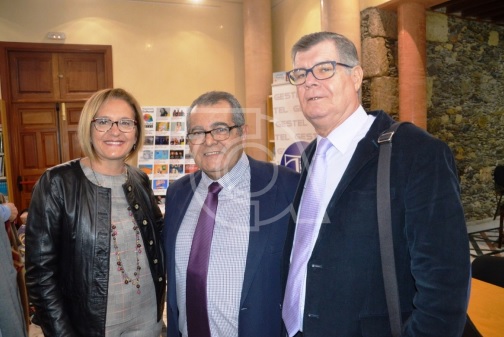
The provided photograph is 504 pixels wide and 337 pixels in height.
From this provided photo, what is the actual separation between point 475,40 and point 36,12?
22.5 ft

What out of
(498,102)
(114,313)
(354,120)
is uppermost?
(498,102)

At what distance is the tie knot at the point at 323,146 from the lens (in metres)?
1.27

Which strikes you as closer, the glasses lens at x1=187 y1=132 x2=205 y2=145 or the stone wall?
the glasses lens at x1=187 y1=132 x2=205 y2=145

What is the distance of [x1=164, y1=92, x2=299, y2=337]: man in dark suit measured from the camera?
1446mm

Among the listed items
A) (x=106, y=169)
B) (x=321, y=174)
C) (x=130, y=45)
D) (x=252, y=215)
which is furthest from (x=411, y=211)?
(x=130, y=45)

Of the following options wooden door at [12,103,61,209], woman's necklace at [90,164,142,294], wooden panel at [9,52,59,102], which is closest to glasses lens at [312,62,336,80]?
woman's necklace at [90,164,142,294]

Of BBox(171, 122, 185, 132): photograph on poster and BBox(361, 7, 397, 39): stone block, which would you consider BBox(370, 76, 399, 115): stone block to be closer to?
BBox(361, 7, 397, 39): stone block

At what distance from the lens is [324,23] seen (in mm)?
4801

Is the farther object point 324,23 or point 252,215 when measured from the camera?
point 324,23

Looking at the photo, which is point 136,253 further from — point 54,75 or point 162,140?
point 54,75

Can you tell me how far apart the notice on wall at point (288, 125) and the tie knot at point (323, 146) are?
357cm

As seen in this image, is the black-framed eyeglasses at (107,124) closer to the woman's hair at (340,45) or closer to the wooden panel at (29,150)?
the woman's hair at (340,45)

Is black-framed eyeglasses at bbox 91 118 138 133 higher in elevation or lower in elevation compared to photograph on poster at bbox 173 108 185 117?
lower

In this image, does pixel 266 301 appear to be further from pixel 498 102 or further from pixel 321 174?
pixel 498 102
